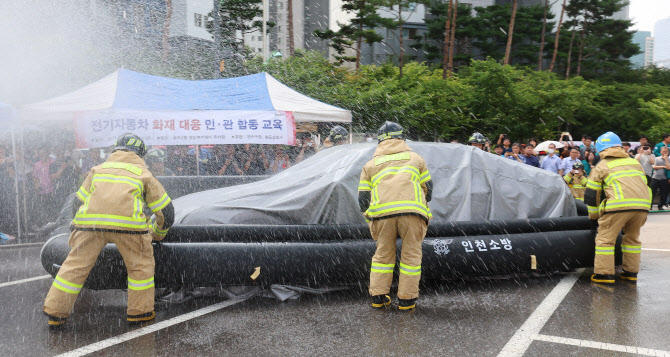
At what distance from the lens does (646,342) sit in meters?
3.90

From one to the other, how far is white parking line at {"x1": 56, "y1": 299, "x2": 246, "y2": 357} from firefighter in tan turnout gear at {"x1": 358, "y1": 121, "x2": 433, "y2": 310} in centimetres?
133

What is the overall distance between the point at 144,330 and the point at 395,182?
2.24 meters

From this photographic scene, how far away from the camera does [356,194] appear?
17.3ft

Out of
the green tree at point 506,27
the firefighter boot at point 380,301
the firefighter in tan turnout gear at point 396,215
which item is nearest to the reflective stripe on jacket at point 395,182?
the firefighter in tan turnout gear at point 396,215

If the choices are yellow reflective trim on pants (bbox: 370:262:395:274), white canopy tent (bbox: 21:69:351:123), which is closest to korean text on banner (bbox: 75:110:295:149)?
white canopy tent (bbox: 21:69:351:123)

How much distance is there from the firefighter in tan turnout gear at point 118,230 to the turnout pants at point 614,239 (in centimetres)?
399

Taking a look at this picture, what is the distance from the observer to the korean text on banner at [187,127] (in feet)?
29.9

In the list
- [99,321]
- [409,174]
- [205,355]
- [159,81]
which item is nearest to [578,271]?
[409,174]

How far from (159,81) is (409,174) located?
7220 millimetres

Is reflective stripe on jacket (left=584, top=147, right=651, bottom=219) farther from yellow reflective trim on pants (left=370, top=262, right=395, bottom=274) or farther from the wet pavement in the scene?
yellow reflective trim on pants (left=370, top=262, right=395, bottom=274)

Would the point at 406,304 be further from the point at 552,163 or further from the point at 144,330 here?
the point at 552,163

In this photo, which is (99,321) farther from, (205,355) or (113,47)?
(113,47)

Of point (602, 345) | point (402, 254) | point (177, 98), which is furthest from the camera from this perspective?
point (177, 98)

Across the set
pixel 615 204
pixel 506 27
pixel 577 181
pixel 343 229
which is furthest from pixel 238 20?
pixel 615 204
